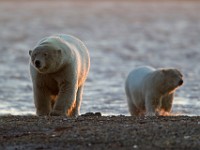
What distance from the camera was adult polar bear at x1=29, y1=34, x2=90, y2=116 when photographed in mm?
11586

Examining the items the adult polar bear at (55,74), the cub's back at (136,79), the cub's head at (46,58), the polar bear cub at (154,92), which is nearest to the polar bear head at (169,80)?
the polar bear cub at (154,92)

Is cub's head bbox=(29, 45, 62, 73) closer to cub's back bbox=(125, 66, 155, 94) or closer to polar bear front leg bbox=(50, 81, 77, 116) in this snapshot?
polar bear front leg bbox=(50, 81, 77, 116)

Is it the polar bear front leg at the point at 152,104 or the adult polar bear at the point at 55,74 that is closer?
the adult polar bear at the point at 55,74

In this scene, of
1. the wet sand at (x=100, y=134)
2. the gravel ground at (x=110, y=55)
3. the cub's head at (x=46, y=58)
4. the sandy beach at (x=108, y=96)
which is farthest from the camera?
the gravel ground at (x=110, y=55)

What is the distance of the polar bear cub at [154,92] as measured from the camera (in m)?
14.5

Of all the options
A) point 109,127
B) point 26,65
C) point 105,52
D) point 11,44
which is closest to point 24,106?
point 109,127

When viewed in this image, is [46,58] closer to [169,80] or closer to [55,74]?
[55,74]

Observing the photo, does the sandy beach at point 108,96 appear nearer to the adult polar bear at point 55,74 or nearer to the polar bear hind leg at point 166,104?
the polar bear hind leg at point 166,104

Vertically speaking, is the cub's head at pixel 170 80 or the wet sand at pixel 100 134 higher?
the wet sand at pixel 100 134

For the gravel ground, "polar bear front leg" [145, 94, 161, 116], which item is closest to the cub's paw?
the gravel ground

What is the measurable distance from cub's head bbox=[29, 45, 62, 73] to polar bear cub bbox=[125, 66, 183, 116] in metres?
3.12

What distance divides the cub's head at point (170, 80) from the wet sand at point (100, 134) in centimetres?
377

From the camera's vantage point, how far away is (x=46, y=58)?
11.6m

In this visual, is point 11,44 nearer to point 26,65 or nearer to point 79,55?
point 26,65
